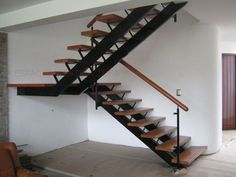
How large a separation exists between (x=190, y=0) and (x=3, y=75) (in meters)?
2.94

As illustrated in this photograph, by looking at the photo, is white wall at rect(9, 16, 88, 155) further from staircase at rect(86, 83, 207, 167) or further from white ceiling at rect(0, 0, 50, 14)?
staircase at rect(86, 83, 207, 167)

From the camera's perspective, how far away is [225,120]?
6312 mm

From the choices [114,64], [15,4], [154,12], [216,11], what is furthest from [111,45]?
[216,11]

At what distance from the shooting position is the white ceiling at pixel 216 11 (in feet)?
9.87

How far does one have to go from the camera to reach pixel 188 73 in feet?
14.4

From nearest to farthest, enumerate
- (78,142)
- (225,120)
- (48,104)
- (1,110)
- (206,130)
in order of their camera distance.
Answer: (1,110)
(206,130)
(48,104)
(78,142)
(225,120)

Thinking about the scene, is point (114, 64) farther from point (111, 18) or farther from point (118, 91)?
point (118, 91)

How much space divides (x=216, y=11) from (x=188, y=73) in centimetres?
127

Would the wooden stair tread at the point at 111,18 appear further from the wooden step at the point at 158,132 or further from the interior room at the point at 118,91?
the wooden step at the point at 158,132

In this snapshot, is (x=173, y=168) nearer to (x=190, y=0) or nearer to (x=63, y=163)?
(x=63, y=163)

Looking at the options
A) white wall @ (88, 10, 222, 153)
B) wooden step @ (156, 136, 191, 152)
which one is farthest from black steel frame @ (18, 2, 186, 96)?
wooden step @ (156, 136, 191, 152)

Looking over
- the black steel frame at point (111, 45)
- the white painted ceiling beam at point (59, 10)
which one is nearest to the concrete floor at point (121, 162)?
the black steel frame at point (111, 45)

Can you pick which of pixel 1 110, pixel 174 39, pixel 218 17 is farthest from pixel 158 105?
pixel 1 110

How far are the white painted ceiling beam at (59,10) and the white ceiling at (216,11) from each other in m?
0.91
